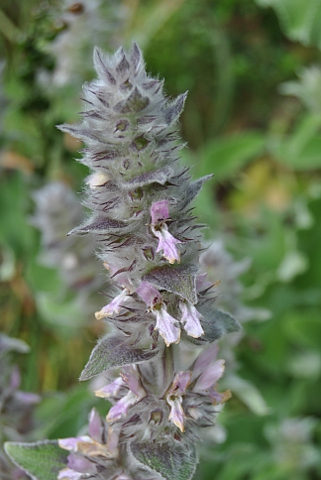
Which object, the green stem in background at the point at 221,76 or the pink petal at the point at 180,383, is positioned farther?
the green stem in background at the point at 221,76

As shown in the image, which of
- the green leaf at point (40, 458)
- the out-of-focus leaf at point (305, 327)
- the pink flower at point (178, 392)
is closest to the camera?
the pink flower at point (178, 392)

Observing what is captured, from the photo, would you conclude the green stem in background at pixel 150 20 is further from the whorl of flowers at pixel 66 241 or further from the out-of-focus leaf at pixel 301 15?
the whorl of flowers at pixel 66 241

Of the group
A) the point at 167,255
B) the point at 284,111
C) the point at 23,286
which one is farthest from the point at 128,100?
the point at 284,111

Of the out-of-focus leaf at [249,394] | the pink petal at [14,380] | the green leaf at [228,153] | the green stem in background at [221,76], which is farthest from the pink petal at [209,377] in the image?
the green stem in background at [221,76]

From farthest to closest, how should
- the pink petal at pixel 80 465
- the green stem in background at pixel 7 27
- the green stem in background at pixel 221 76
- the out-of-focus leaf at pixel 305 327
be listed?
the green stem in background at pixel 221 76 < the green stem in background at pixel 7 27 < the out-of-focus leaf at pixel 305 327 < the pink petal at pixel 80 465

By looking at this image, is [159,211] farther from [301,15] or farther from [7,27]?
[7,27]

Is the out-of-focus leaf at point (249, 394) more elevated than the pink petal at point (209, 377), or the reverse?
the pink petal at point (209, 377)

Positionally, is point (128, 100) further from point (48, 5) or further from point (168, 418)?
point (48, 5)
